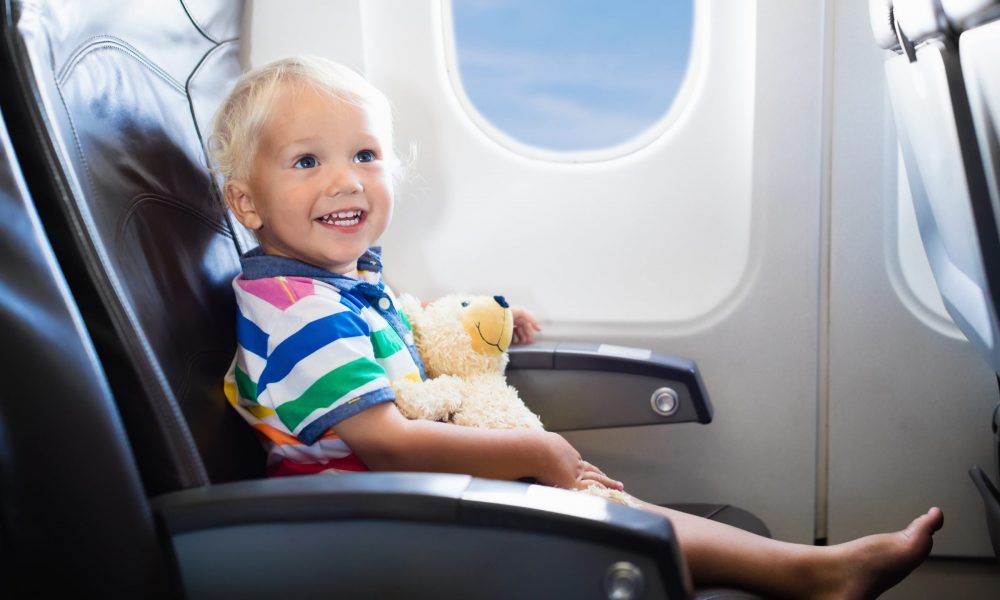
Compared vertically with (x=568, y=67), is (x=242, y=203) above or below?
below

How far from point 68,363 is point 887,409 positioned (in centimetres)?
141

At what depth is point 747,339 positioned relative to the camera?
1.65 metres

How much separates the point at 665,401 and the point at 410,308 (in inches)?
18.8

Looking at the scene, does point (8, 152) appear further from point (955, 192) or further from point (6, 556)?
point (955, 192)

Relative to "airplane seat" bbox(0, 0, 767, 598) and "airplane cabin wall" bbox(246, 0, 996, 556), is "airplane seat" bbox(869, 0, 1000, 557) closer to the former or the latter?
"airplane cabin wall" bbox(246, 0, 996, 556)

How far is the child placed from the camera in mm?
1134

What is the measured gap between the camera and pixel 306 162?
128cm

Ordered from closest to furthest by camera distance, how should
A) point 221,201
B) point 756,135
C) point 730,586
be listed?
point 730,586 < point 221,201 < point 756,135

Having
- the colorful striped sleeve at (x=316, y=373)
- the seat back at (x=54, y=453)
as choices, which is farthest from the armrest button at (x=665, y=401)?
the seat back at (x=54, y=453)

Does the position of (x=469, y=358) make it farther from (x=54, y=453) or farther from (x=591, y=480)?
(x=54, y=453)

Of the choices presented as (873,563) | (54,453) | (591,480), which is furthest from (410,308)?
(873,563)

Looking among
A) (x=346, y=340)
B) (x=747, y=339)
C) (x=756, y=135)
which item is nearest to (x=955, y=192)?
(x=756, y=135)

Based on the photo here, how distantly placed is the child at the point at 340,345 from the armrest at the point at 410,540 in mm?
260

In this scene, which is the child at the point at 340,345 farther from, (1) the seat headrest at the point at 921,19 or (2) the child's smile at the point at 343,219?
(1) the seat headrest at the point at 921,19
